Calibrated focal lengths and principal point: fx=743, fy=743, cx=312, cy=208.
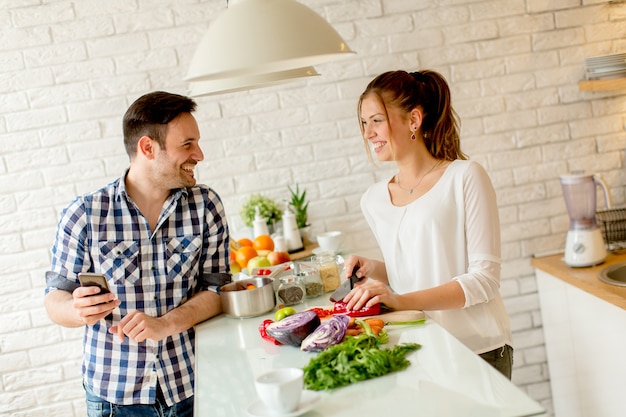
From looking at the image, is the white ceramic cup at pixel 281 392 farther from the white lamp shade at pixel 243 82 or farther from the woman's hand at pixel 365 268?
the white lamp shade at pixel 243 82

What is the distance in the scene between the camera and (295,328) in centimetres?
207

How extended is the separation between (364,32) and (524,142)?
103cm

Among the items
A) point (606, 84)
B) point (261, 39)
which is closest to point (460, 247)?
point (261, 39)

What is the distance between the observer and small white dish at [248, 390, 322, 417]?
62.1 inches

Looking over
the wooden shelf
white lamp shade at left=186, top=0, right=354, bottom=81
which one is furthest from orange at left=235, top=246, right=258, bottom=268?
the wooden shelf

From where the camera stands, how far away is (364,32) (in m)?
3.80

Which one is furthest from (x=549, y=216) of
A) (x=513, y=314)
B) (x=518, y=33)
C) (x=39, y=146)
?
(x=39, y=146)

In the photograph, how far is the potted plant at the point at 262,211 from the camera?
3738 millimetres

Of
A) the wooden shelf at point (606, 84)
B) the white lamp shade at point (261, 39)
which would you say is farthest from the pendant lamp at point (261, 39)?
the wooden shelf at point (606, 84)

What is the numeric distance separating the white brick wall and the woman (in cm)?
121

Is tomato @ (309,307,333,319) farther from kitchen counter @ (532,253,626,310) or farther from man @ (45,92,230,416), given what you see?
kitchen counter @ (532,253,626,310)

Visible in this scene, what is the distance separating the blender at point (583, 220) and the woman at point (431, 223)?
4.18 feet

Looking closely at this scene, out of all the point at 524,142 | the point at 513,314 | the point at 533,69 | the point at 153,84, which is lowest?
the point at 513,314

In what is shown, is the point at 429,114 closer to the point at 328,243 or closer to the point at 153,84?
the point at 328,243
